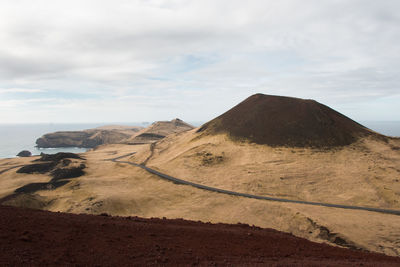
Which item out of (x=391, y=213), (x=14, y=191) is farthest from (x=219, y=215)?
(x=14, y=191)

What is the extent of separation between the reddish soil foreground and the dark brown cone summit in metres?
67.4

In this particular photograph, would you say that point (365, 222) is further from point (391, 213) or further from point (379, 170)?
point (379, 170)

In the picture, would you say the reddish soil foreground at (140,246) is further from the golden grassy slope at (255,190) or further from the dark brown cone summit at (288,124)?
the dark brown cone summit at (288,124)

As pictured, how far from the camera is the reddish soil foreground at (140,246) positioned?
14125 mm

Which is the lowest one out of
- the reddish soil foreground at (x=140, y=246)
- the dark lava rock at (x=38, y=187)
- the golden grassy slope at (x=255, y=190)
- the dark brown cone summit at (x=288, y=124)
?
the dark lava rock at (x=38, y=187)

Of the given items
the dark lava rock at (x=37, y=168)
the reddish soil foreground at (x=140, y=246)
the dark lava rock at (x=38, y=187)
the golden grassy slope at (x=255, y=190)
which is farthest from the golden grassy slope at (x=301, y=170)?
the reddish soil foreground at (x=140, y=246)

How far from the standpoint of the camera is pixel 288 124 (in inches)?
3688

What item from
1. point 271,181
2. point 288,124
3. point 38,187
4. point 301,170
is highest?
point 288,124

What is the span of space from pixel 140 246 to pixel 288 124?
87.2 meters

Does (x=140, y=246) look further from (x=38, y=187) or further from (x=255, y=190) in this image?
(x=38, y=187)

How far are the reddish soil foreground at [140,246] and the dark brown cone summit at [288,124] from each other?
2655 inches

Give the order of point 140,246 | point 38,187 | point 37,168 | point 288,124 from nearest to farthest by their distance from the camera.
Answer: point 140,246
point 38,187
point 37,168
point 288,124

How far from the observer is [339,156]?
73.3 metres

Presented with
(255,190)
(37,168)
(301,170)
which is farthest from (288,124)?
(37,168)
